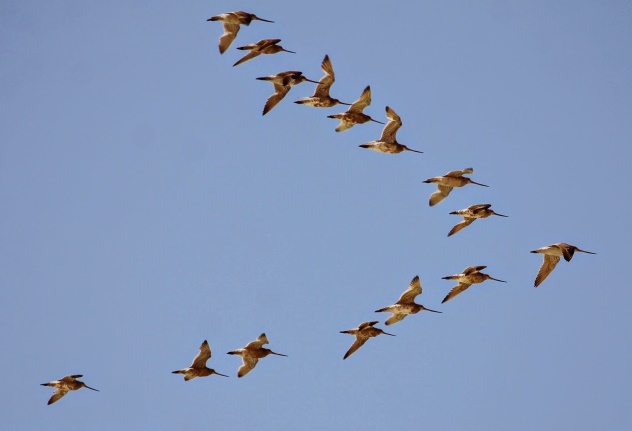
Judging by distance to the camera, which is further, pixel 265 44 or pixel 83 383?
pixel 83 383

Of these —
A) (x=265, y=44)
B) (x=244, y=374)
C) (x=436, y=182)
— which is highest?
(x=265, y=44)

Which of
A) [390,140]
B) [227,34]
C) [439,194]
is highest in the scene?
[227,34]

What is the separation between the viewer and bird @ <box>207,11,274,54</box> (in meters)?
45.4

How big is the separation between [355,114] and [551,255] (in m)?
7.03

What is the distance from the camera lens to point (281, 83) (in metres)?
46.7

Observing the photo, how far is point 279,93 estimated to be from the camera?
46938mm

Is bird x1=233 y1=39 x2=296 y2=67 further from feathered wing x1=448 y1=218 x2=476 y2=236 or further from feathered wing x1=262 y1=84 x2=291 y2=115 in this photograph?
feathered wing x1=448 y1=218 x2=476 y2=236

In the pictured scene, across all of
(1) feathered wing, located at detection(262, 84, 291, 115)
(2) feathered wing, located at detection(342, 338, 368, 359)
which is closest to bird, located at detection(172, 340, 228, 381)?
(2) feathered wing, located at detection(342, 338, 368, 359)

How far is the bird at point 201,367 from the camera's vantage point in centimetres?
4762

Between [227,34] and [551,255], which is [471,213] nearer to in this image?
[551,255]

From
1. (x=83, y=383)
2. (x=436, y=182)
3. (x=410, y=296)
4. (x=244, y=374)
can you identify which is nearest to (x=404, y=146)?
(x=436, y=182)

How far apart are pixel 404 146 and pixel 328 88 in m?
2.94

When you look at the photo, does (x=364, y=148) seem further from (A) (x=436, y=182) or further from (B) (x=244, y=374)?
(B) (x=244, y=374)

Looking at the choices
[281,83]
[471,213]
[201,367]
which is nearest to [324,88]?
[281,83]
